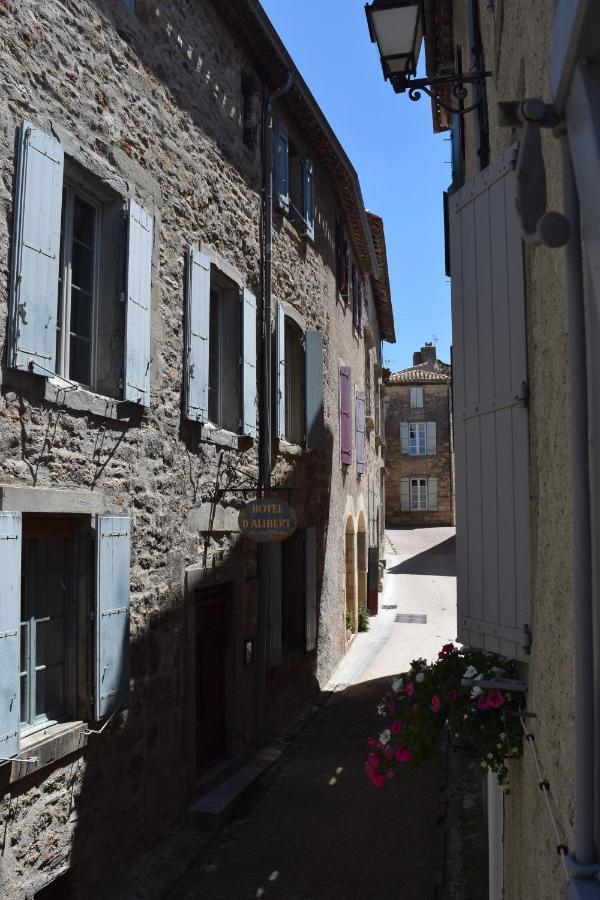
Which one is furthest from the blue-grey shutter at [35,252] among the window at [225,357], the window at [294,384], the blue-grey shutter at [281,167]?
the window at [294,384]

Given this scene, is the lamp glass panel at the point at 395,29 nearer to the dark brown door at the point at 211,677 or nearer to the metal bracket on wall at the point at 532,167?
the metal bracket on wall at the point at 532,167

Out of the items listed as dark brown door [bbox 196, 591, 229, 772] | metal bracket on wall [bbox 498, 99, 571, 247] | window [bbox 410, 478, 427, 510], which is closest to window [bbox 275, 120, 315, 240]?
dark brown door [bbox 196, 591, 229, 772]

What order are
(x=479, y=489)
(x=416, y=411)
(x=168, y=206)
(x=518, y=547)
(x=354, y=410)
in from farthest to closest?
1. (x=416, y=411)
2. (x=354, y=410)
3. (x=168, y=206)
4. (x=479, y=489)
5. (x=518, y=547)

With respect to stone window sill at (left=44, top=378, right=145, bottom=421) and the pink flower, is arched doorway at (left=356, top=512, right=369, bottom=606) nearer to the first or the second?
stone window sill at (left=44, top=378, right=145, bottom=421)

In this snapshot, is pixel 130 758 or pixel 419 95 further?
pixel 130 758

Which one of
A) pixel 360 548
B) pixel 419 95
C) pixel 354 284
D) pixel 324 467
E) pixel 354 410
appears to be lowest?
pixel 360 548

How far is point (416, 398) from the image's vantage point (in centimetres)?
3634

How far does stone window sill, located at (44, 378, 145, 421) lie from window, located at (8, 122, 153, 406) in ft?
0.28

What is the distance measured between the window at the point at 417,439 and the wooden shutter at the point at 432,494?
1.35 meters

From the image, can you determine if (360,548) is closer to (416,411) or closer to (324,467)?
(324,467)

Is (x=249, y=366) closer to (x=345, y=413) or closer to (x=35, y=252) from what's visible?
(x=35, y=252)

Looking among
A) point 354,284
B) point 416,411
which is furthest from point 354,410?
point 416,411

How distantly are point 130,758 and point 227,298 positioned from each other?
426 centimetres

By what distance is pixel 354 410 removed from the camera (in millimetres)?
13875
